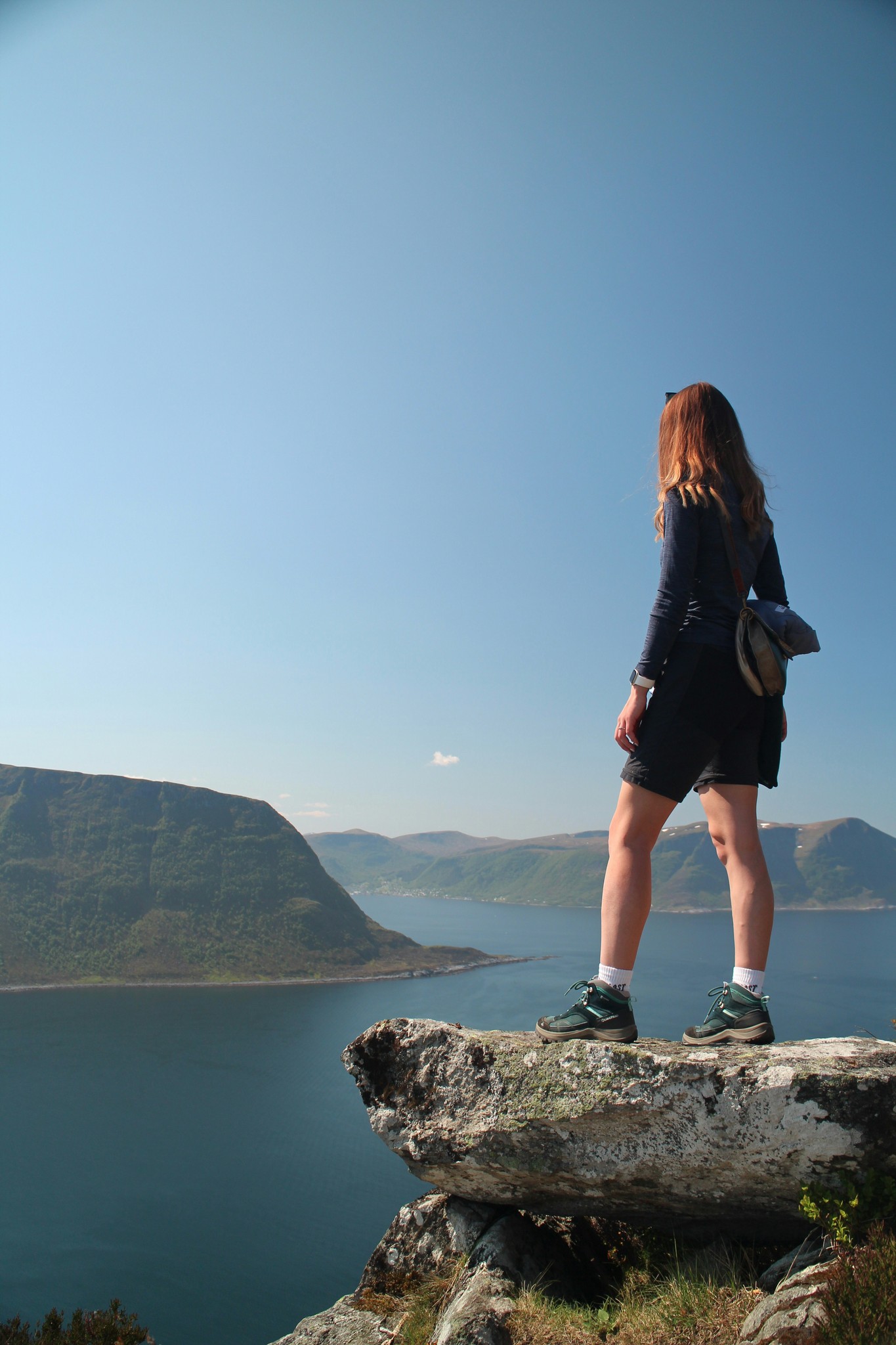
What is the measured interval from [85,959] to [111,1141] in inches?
2501

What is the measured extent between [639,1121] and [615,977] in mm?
474

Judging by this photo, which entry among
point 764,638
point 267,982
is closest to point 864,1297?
point 764,638

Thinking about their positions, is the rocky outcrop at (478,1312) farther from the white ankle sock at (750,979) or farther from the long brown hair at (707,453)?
the long brown hair at (707,453)

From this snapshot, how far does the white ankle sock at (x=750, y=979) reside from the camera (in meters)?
2.63

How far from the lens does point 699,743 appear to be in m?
2.67

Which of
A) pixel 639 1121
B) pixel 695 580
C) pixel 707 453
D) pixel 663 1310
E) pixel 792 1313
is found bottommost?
pixel 663 1310

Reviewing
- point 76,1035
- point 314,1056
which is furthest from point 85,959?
point 314,1056

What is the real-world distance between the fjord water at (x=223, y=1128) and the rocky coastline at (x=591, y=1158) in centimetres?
4209

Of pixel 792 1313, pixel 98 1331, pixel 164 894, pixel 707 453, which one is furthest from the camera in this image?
pixel 164 894

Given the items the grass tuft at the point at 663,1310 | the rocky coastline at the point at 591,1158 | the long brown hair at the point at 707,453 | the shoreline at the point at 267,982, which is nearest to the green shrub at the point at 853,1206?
the rocky coastline at the point at 591,1158

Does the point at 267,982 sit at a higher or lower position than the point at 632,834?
lower

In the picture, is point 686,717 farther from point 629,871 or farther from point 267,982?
point 267,982

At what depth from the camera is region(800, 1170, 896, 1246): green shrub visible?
2.11 meters

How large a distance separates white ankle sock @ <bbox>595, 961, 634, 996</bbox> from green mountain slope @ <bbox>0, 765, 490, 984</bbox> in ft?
393
